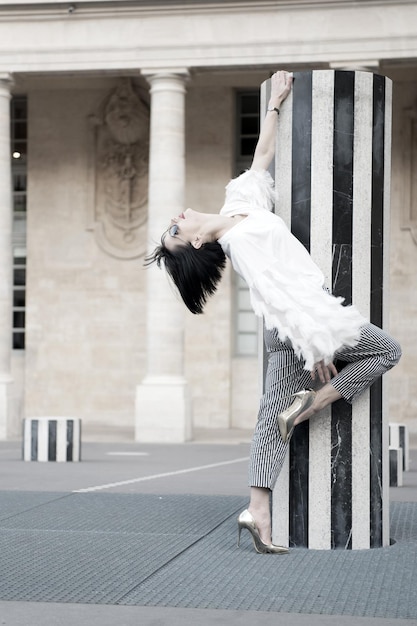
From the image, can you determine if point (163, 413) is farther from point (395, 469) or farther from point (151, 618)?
point (151, 618)

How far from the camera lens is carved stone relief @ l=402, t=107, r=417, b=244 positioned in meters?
21.4

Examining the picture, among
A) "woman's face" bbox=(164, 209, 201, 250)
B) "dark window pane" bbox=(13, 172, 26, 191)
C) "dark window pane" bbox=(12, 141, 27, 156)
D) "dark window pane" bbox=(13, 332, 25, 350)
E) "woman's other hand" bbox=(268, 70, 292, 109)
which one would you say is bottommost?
"dark window pane" bbox=(13, 332, 25, 350)

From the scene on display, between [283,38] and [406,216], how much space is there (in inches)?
170

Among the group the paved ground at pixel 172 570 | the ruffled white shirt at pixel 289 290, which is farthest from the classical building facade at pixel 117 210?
the ruffled white shirt at pixel 289 290

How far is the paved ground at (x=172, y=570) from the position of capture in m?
4.86

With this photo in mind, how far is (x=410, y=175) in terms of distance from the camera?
848 inches

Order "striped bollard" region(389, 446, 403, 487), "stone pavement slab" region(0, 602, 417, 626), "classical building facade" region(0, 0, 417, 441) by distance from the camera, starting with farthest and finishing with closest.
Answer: "classical building facade" region(0, 0, 417, 441)
"striped bollard" region(389, 446, 403, 487)
"stone pavement slab" region(0, 602, 417, 626)

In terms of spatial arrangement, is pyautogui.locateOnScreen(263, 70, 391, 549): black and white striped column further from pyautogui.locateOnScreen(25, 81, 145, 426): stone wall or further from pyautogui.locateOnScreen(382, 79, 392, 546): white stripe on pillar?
pyautogui.locateOnScreen(25, 81, 145, 426): stone wall

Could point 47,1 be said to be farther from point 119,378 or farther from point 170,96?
point 119,378

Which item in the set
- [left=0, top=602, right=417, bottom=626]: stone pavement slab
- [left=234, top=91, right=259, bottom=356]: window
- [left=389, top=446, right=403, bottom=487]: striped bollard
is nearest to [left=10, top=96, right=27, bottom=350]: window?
[left=234, top=91, right=259, bottom=356]: window

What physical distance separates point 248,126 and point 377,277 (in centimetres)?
1586

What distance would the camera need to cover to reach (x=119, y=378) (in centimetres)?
2253

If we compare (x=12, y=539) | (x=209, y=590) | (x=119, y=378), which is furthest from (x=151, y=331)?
(x=209, y=590)

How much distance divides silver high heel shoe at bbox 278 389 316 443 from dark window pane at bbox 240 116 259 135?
53.6 ft
